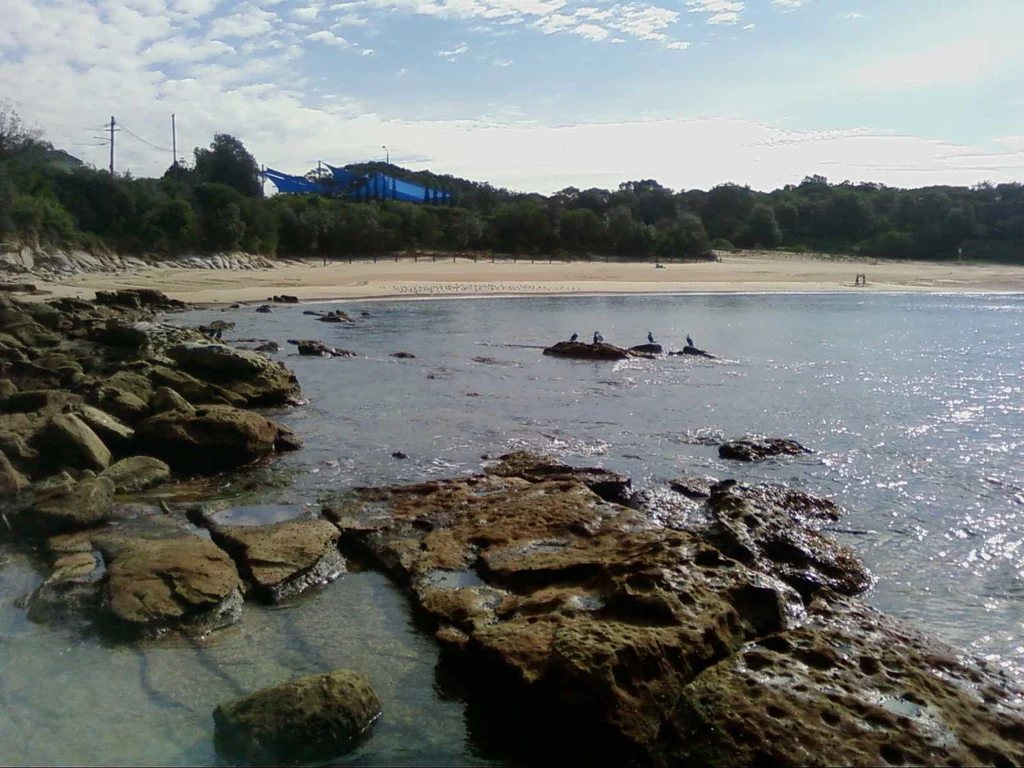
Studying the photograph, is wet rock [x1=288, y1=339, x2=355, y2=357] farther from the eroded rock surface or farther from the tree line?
the tree line

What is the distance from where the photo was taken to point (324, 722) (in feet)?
16.8

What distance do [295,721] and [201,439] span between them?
6.38m

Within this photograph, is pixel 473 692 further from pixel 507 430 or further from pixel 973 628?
pixel 507 430

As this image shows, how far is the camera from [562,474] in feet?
34.2

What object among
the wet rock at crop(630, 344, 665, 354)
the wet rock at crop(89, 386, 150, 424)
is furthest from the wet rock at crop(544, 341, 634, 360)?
the wet rock at crop(89, 386, 150, 424)

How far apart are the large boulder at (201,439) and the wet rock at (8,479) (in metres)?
1.86

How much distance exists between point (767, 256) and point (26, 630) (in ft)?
266

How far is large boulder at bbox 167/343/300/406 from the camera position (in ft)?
50.2

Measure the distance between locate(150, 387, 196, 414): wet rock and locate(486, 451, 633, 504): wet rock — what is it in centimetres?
423

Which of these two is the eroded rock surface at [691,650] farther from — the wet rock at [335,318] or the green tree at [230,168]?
the green tree at [230,168]

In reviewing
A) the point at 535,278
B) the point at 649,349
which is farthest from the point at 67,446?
the point at 535,278

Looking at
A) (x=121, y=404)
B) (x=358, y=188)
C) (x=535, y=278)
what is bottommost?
(x=121, y=404)

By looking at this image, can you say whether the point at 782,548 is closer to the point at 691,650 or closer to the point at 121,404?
the point at 691,650

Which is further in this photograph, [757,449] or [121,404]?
[757,449]
